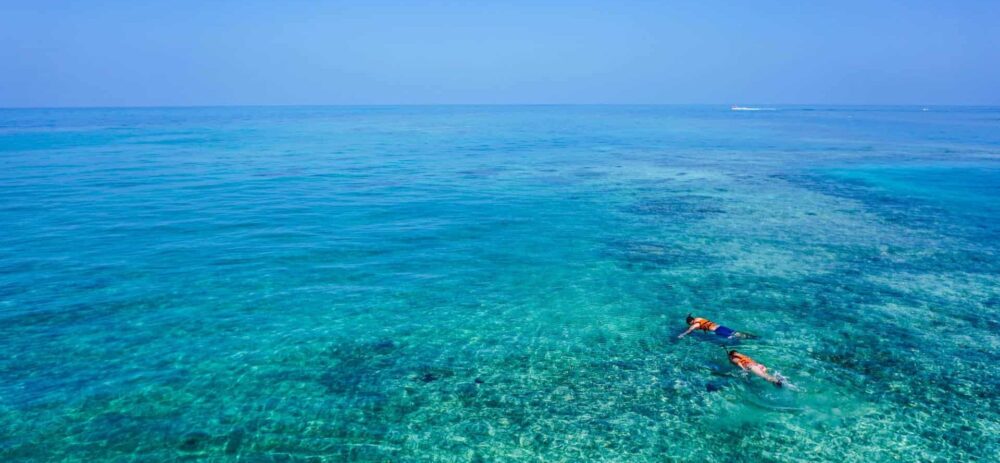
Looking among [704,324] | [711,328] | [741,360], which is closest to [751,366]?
[741,360]

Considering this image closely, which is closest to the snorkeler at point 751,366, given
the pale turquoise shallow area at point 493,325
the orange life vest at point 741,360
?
the orange life vest at point 741,360

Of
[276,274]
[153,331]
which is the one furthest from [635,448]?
[276,274]

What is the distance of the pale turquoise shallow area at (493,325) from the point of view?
34.9 ft

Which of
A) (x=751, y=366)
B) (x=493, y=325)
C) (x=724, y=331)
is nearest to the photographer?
(x=751, y=366)

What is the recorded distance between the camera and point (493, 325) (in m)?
15.7

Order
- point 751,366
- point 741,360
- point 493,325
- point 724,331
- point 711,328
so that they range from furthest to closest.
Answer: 1. point 493,325
2. point 711,328
3. point 724,331
4. point 741,360
5. point 751,366

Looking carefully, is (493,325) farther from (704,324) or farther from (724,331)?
(724,331)

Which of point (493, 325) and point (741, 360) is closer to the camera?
point (741, 360)

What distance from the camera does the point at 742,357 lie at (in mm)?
13086

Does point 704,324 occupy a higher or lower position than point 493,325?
higher

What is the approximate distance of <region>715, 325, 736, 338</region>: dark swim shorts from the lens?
14.5m

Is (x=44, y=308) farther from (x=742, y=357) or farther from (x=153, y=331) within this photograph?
(x=742, y=357)

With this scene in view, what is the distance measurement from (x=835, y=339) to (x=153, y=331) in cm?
1837

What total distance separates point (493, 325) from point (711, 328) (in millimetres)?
6008
